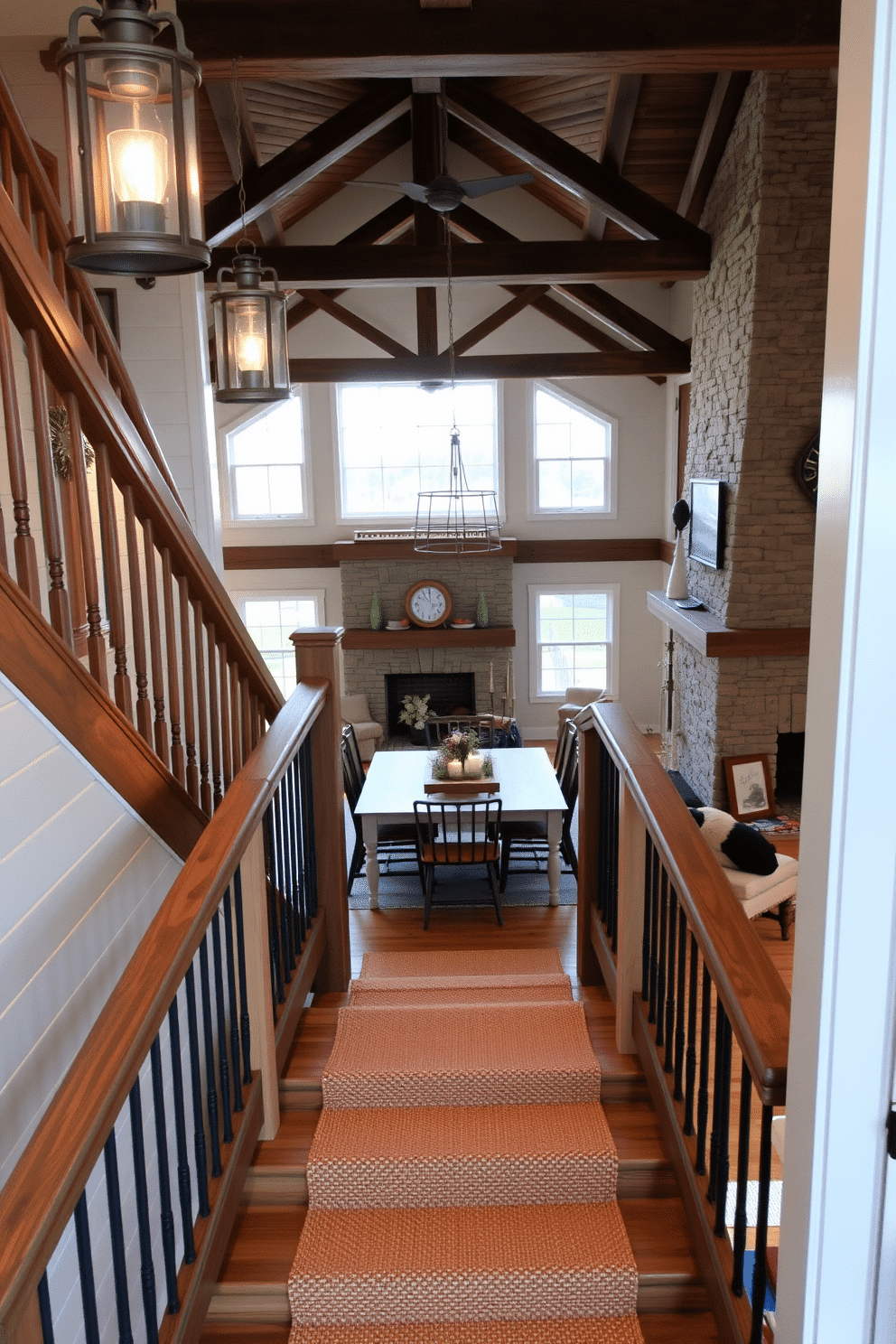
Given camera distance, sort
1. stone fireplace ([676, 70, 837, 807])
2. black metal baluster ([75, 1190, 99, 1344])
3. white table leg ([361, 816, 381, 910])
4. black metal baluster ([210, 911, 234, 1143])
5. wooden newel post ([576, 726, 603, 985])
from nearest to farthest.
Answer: black metal baluster ([75, 1190, 99, 1344]) → black metal baluster ([210, 911, 234, 1143]) → wooden newel post ([576, 726, 603, 985]) → white table leg ([361, 816, 381, 910]) → stone fireplace ([676, 70, 837, 807])

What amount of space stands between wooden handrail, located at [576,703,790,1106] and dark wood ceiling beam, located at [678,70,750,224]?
19.5 ft

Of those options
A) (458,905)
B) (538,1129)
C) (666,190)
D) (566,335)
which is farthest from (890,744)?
Answer: (566,335)

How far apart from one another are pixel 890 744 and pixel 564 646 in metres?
11.0

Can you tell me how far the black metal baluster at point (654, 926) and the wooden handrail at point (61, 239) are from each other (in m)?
1.70

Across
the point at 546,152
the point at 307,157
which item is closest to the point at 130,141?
the point at 307,157

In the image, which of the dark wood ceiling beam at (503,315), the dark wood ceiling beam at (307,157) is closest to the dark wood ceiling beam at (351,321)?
the dark wood ceiling beam at (503,315)

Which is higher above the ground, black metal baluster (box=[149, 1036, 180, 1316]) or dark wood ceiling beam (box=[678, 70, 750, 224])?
dark wood ceiling beam (box=[678, 70, 750, 224])

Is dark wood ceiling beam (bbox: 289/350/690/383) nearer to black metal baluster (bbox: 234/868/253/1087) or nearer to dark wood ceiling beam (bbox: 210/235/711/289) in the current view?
dark wood ceiling beam (bbox: 210/235/711/289)

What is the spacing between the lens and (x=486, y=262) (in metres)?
7.73

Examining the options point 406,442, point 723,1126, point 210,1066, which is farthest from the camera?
point 406,442

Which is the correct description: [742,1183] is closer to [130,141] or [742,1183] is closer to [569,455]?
[130,141]

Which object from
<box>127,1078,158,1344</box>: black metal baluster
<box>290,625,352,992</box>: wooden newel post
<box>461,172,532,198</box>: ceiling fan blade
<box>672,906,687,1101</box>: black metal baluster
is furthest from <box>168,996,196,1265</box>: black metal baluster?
<box>461,172,532,198</box>: ceiling fan blade

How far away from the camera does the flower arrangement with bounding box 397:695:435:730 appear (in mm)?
9875

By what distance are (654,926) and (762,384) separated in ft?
18.2
